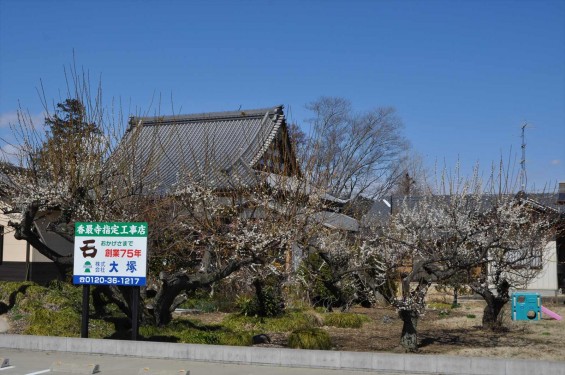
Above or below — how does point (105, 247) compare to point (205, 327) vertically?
above

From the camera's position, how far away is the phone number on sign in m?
12.0

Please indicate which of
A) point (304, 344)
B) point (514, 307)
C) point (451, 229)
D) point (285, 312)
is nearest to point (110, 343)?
point (304, 344)

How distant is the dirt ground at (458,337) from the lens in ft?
44.2

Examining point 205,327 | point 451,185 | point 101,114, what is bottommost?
point 205,327

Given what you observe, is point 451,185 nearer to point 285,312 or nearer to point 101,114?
Result: point 285,312

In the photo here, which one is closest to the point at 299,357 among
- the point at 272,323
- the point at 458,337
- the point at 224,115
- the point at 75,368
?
the point at 75,368

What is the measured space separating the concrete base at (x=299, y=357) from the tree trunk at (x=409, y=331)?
3.07m

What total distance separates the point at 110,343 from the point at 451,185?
1026 cm

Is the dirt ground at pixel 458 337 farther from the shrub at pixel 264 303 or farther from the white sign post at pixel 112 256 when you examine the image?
the white sign post at pixel 112 256

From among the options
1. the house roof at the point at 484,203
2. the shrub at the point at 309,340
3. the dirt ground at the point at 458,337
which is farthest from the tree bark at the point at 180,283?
the house roof at the point at 484,203

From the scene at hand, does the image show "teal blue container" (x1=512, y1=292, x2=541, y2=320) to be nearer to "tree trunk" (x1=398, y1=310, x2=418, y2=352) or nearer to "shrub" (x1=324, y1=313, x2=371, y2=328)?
"shrub" (x1=324, y1=313, x2=371, y2=328)

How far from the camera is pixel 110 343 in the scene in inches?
468

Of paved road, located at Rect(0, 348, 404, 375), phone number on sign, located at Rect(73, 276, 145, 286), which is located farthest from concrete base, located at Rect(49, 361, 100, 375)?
phone number on sign, located at Rect(73, 276, 145, 286)

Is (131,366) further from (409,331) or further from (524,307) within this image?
(524,307)
